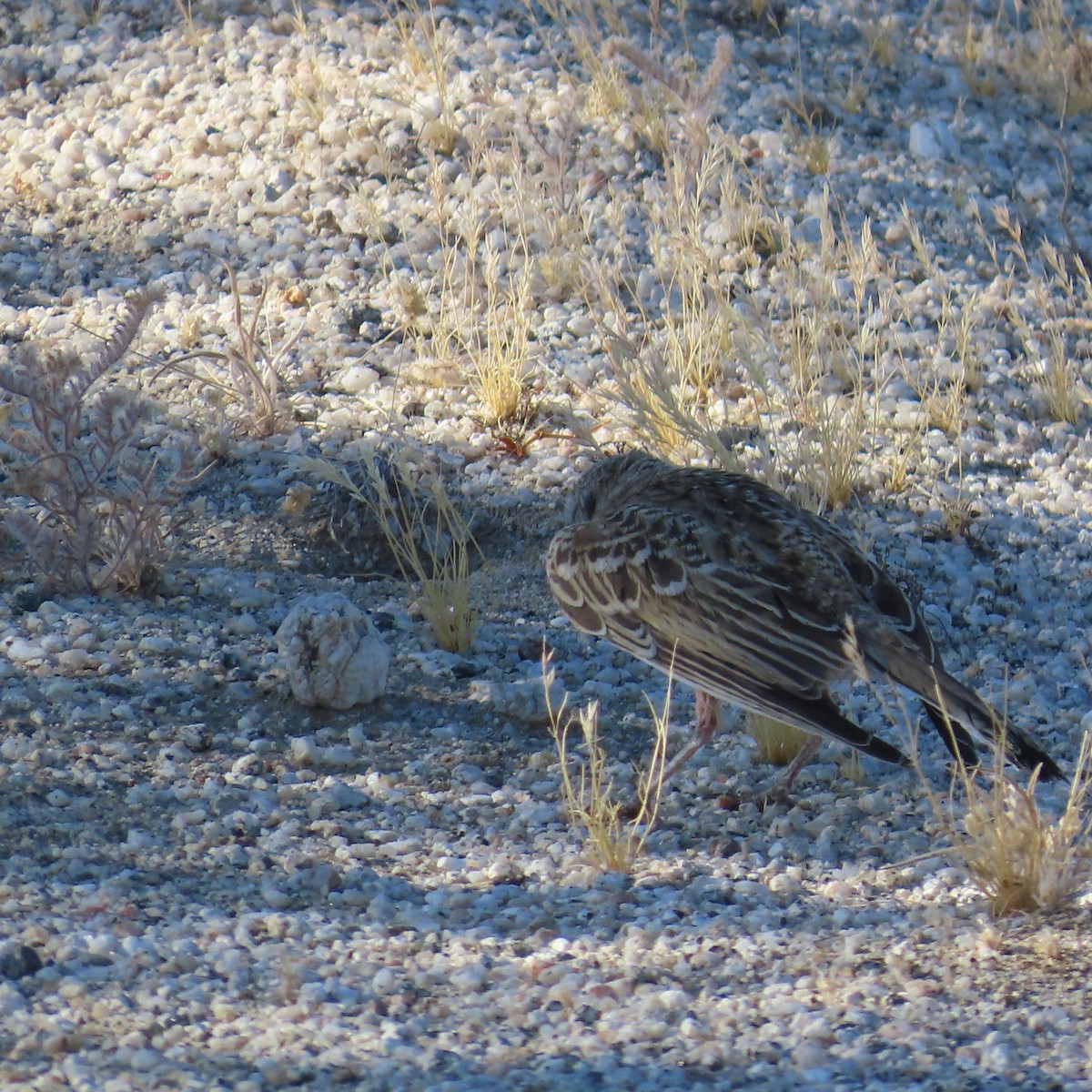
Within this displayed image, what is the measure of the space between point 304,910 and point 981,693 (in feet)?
7.86

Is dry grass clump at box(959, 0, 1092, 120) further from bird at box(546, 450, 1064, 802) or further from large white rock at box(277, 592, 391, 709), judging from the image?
large white rock at box(277, 592, 391, 709)

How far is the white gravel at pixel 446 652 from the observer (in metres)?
3.27

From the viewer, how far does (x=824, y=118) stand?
8.23m

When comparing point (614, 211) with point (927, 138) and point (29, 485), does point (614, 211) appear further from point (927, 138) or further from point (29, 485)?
point (29, 485)

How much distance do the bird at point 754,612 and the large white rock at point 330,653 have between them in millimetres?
603

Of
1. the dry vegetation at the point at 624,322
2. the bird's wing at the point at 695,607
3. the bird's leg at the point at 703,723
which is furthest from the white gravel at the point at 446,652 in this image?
the bird's wing at the point at 695,607

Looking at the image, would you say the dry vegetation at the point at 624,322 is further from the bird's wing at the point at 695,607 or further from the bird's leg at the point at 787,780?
the bird's wing at the point at 695,607

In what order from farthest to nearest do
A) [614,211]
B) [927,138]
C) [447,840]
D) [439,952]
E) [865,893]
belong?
[927,138] → [614,211] → [447,840] → [865,893] → [439,952]

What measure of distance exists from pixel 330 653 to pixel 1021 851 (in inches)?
82.0

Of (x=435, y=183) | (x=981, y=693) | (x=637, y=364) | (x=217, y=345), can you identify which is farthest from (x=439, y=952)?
(x=435, y=183)

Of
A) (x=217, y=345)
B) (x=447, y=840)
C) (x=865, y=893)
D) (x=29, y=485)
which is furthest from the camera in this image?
(x=217, y=345)

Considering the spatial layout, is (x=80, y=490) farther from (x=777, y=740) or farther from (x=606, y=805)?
(x=777, y=740)

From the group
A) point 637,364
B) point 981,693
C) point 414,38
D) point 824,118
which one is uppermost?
point 414,38

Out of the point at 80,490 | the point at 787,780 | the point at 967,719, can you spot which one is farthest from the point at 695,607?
the point at 80,490
